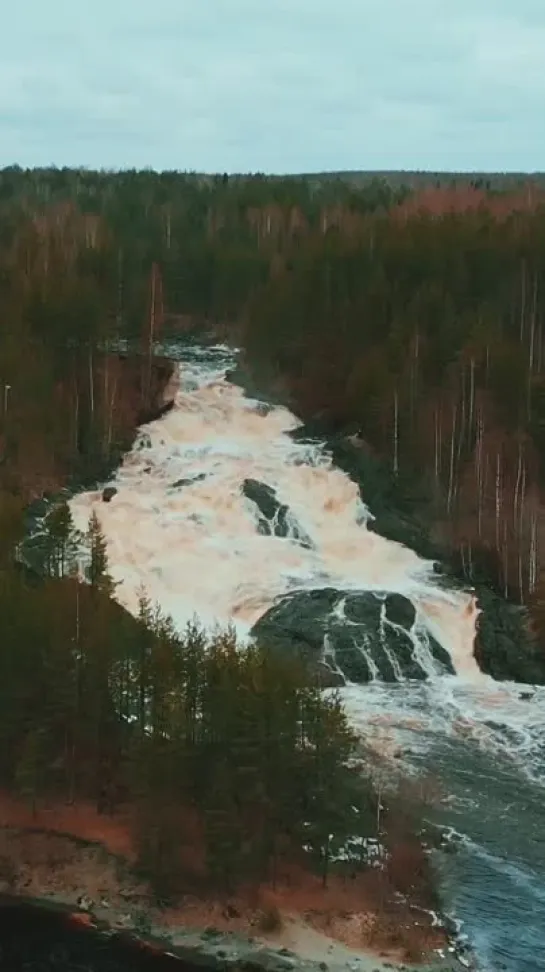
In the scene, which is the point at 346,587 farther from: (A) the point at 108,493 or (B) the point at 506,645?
(A) the point at 108,493

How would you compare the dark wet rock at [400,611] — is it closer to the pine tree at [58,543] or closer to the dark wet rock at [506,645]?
the dark wet rock at [506,645]

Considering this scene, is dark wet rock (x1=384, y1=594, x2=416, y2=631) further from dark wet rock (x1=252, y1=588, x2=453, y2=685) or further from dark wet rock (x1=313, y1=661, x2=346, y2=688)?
dark wet rock (x1=313, y1=661, x2=346, y2=688)

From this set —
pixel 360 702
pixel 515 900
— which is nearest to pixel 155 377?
pixel 360 702

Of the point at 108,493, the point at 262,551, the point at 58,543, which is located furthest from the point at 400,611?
the point at 108,493

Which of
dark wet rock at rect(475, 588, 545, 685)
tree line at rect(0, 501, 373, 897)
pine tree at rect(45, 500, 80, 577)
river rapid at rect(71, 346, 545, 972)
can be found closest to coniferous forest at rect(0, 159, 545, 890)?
tree line at rect(0, 501, 373, 897)

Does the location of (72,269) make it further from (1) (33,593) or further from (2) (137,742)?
(2) (137,742)
